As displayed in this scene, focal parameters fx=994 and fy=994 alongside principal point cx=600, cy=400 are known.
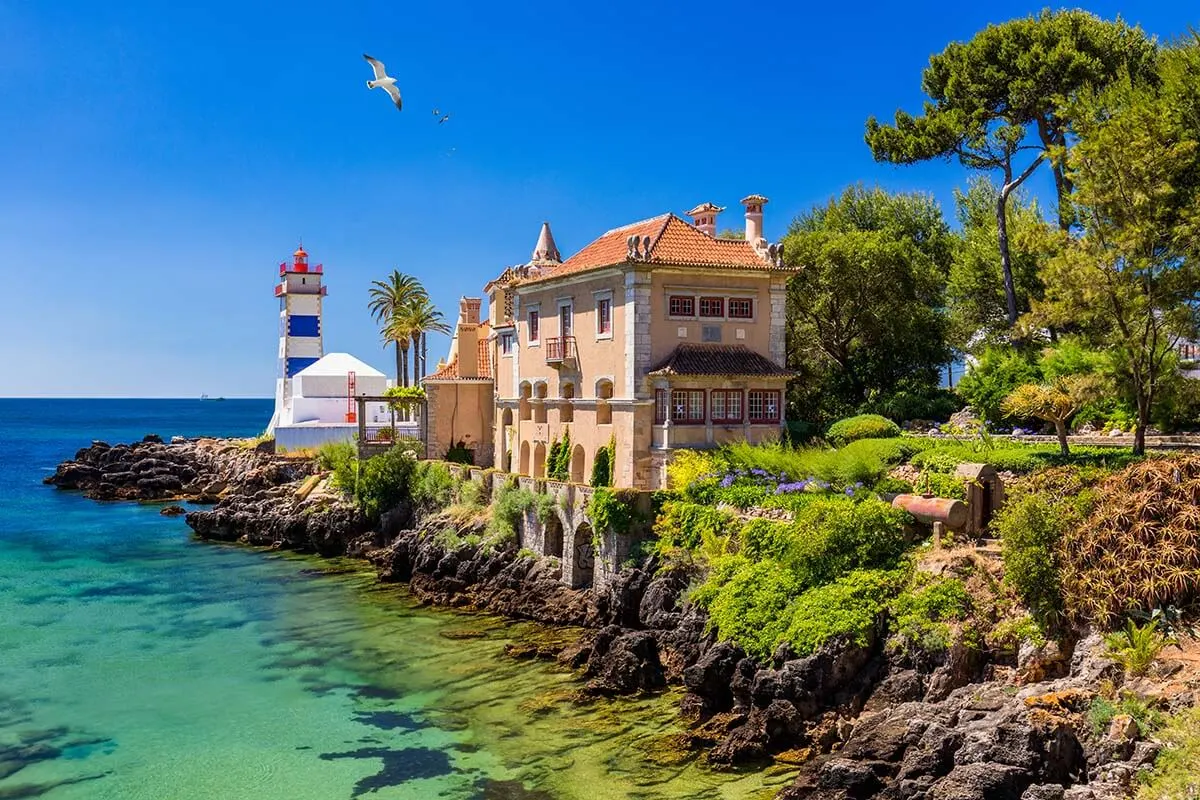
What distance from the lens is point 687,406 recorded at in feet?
118

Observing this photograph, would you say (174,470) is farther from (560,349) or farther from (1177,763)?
(1177,763)

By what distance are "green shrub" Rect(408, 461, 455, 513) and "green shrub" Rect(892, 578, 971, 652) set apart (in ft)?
83.1

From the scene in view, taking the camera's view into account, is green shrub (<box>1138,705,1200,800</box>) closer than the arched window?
Yes

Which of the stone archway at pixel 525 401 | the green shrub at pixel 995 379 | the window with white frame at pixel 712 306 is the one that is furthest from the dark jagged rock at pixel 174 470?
the green shrub at pixel 995 379

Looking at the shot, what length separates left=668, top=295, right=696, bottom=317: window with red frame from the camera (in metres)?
36.7

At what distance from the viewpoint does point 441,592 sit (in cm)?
3731

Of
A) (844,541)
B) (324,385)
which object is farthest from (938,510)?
(324,385)

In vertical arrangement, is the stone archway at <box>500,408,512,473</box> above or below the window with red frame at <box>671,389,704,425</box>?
below

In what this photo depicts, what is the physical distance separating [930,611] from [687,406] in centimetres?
1525

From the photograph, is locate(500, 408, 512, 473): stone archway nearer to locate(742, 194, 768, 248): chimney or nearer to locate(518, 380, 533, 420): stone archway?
locate(518, 380, 533, 420): stone archway

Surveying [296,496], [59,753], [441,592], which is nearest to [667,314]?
[441,592]

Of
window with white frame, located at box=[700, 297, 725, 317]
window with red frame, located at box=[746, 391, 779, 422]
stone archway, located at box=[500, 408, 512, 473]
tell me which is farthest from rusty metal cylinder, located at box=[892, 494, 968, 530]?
stone archway, located at box=[500, 408, 512, 473]

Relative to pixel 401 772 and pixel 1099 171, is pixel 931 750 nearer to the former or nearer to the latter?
pixel 401 772

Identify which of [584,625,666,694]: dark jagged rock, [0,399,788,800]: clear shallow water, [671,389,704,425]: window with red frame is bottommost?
[0,399,788,800]: clear shallow water
